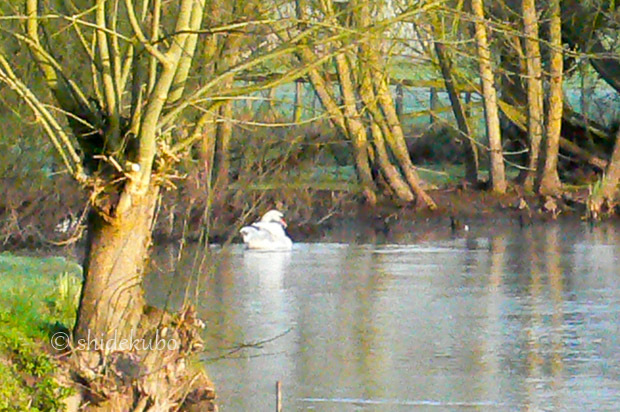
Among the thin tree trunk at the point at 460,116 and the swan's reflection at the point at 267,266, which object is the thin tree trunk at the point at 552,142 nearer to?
the thin tree trunk at the point at 460,116

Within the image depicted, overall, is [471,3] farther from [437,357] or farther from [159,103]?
[159,103]

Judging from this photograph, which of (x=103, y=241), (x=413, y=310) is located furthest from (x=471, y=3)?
(x=103, y=241)

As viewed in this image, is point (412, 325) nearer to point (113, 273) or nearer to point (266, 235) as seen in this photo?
point (113, 273)

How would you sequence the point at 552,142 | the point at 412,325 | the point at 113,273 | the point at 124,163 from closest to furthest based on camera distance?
the point at 124,163
the point at 113,273
the point at 412,325
the point at 552,142

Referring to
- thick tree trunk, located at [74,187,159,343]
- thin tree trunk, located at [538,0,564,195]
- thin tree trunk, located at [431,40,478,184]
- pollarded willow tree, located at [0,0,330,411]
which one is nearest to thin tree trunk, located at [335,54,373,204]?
thin tree trunk, located at [431,40,478,184]

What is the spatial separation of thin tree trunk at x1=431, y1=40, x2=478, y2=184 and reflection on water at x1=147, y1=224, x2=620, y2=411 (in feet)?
14.7

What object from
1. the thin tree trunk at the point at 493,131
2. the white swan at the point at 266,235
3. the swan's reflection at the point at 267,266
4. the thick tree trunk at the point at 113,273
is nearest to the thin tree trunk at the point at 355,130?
the thin tree trunk at the point at 493,131

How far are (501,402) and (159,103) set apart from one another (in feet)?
11.5

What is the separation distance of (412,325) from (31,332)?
553 centimetres

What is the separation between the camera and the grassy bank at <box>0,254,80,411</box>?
316 inches

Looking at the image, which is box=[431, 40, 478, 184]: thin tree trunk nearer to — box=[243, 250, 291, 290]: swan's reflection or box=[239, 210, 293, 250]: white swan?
box=[239, 210, 293, 250]: white swan

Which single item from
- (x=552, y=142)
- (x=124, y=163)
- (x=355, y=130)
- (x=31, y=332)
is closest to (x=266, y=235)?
(x=355, y=130)

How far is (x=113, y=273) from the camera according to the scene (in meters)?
8.82

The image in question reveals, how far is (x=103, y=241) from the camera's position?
8.81 meters
